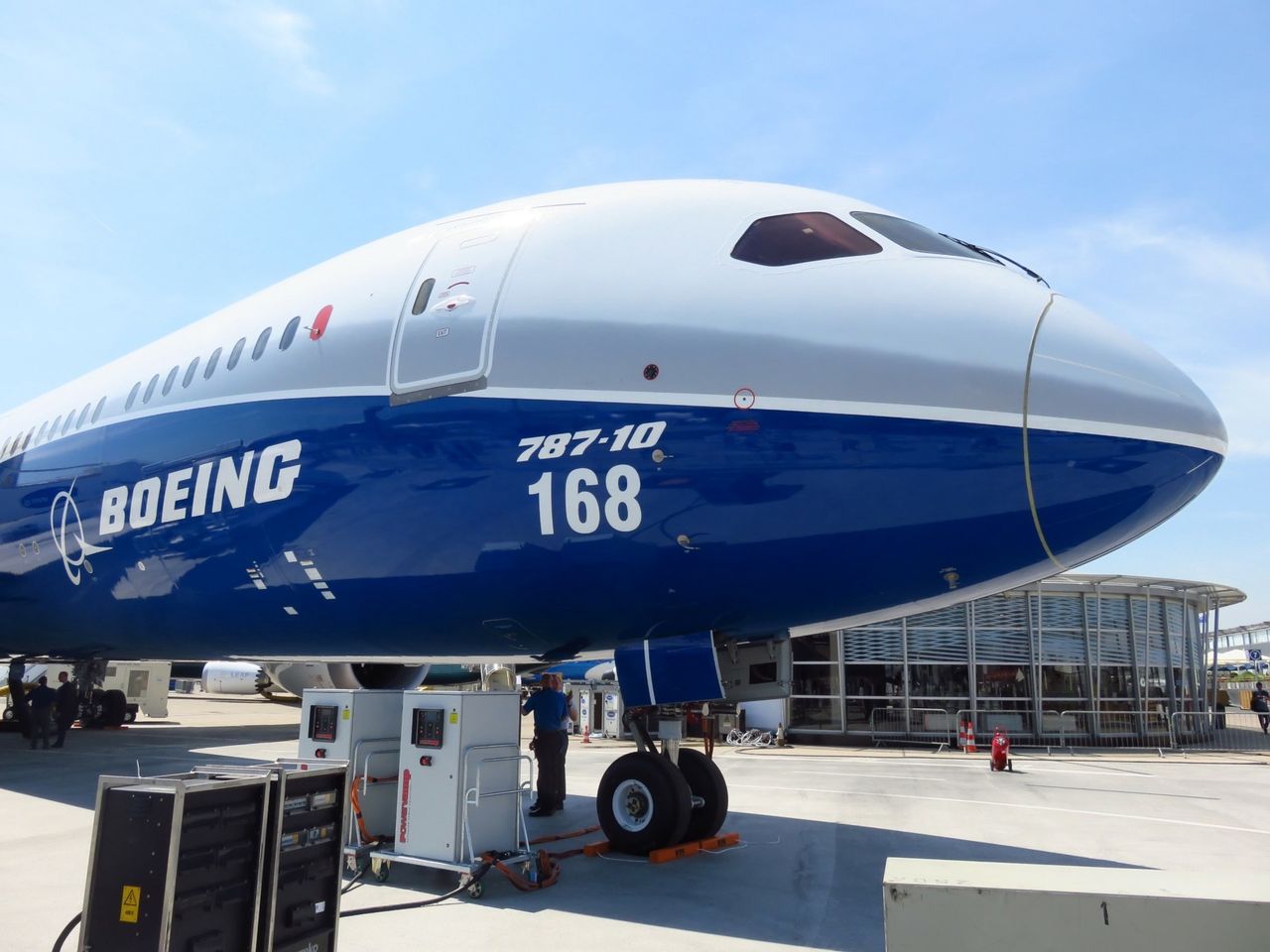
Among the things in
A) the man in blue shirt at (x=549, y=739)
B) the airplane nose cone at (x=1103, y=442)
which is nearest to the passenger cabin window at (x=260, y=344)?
the man in blue shirt at (x=549, y=739)

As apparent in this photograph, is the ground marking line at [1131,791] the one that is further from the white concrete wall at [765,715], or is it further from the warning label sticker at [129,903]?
the warning label sticker at [129,903]

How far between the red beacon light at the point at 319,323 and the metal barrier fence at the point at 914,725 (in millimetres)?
18060

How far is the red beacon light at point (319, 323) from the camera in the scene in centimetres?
830

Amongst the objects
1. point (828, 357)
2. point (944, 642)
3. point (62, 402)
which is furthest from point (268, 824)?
point (944, 642)

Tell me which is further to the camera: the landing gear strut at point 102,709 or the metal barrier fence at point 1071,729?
the landing gear strut at point 102,709

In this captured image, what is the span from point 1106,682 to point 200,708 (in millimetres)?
30098

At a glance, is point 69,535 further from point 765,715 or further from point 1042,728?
point 1042,728

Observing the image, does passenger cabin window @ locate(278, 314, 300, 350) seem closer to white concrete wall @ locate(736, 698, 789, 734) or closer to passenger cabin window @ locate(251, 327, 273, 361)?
passenger cabin window @ locate(251, 327, 273, 361)

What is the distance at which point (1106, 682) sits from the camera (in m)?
23.5

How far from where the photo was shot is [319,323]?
27.5ft

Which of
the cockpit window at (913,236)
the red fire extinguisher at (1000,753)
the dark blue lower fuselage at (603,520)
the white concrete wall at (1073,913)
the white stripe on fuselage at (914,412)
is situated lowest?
the red fire extinguisher at (1000,753)

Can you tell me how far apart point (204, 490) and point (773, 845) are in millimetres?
5931

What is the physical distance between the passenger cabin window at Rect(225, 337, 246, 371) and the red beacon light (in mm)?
1078

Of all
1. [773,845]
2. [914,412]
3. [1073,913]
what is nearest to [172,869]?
[1073,913]
